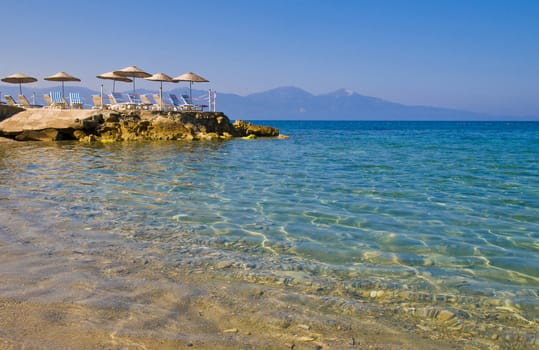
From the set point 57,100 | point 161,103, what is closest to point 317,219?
point 161,103

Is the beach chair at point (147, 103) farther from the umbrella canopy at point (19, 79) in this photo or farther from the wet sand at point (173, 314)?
the wet sand at point (173, 314)

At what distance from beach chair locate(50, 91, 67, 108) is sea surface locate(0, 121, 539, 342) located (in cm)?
1584

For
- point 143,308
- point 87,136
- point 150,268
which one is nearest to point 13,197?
point 150,268

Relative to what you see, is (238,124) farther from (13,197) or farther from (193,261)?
(193,261)

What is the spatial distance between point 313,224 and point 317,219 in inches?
10.9

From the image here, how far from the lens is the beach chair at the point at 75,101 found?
79.9 ft

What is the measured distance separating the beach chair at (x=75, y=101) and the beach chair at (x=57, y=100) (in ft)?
2.28

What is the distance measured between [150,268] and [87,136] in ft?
65.2

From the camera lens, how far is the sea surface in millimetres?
3811

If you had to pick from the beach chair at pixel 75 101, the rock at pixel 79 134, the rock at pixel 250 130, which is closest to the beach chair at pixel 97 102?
the beach chair at pixel 75 101

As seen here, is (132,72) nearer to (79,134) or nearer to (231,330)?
(79,134)

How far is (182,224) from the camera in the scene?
5.46m

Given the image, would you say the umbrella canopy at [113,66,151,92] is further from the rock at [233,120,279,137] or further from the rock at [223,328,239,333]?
the rock at [223,328,239,333]

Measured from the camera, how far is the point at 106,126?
74.0 ft
